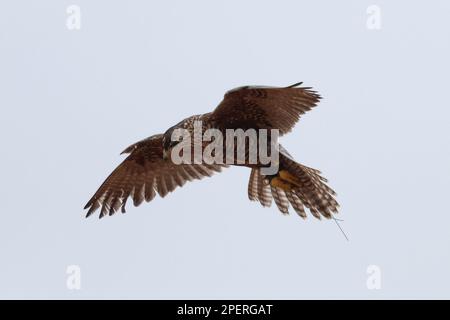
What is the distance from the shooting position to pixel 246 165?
11.1 meters

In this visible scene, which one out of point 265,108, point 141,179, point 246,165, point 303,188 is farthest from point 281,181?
point 141,179

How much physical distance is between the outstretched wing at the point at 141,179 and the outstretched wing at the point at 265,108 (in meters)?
1.71

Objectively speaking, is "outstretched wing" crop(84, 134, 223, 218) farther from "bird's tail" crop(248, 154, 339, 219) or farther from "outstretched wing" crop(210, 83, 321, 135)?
"outstretched wing" crop(210, 83, 321, 135)

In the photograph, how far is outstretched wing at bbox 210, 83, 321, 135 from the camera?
10.3m

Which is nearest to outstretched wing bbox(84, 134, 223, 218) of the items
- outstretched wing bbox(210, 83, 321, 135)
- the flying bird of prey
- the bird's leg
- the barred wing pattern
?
the flying bird of prey

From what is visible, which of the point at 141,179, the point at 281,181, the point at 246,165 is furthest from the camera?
the point at 141,179

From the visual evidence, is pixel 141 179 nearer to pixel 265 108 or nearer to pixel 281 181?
pixel 281 181

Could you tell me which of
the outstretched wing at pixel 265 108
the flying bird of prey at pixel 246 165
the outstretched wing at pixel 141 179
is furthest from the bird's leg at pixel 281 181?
the outstretched wing at pixel 141 179

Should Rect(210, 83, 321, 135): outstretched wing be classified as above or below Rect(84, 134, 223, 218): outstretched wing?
above

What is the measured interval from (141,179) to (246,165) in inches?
83.2

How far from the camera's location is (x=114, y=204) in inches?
481

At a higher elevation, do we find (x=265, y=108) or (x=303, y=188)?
(x=265, y=108)

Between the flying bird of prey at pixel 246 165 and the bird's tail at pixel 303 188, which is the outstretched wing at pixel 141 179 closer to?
the flying bird of prey at pixel 246 165
